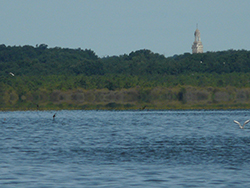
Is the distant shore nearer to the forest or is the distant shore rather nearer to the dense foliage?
the forest

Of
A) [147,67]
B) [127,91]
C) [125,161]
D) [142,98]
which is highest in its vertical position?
[147,67]

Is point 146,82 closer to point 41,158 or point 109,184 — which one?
point 41,158

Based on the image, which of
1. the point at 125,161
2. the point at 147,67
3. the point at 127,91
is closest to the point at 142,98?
the point at 127,91

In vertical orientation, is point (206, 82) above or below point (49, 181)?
above

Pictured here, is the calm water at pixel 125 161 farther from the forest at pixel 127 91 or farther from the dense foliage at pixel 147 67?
the dense foliage at pixel 147 67

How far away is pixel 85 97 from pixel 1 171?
118 meters

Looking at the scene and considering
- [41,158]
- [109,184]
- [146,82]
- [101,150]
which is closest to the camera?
[109,184]

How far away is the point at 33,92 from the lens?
143875 mm

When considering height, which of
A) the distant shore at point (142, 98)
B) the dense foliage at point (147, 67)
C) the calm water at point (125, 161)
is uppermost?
the dense foliage at point (147, 67)

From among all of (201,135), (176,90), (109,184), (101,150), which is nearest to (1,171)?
(109,184)

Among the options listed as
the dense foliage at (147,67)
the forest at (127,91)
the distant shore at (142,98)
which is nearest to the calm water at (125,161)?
the forest at (127,91)

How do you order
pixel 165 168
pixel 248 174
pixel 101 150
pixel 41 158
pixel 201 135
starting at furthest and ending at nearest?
1. pixel 201 135
2. pixel 101 150
3. pixel 41 158
4. pixel 165 168
5. pixel 248 174

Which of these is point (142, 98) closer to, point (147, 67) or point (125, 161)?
point (147, 67)

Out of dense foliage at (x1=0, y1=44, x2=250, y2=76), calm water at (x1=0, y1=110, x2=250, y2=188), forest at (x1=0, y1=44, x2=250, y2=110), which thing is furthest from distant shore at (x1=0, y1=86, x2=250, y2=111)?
calm water at (x1=0, y1=110, x2=250, y2=188)
